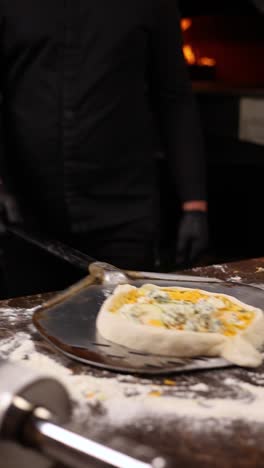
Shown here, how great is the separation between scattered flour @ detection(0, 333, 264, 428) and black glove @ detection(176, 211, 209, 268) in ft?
3.32

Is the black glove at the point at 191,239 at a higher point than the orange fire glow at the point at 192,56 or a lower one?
lower

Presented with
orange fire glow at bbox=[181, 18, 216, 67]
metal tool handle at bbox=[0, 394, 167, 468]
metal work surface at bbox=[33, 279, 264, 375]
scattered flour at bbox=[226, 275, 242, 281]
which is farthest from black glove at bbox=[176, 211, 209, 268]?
orange fire glow at bbox=[181, 18, 216, 67]

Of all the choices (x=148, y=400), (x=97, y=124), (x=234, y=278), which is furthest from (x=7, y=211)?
(x=148, y=400)

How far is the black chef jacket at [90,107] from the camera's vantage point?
1801mm

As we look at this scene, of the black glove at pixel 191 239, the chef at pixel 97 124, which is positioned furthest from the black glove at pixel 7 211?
the black glove at pixel 191 239

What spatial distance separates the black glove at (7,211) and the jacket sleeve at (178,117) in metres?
0.52

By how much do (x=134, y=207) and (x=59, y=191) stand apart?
225mm

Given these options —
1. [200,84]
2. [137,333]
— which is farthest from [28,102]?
[200,84]

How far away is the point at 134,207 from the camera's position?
6.50 feet

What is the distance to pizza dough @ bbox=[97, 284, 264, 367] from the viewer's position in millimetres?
954

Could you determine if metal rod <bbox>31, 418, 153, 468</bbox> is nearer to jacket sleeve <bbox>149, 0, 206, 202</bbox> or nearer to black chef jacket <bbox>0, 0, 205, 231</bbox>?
black chef jacket <bbox>0, 0, 205, 231</bbox>

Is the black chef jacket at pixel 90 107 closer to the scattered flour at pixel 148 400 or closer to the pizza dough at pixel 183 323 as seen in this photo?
the pizza dough at pixel 183 323

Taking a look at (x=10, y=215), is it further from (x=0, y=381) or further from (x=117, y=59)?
(x=0, y=381)

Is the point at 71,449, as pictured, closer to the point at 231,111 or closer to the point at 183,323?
the point at 183,323
